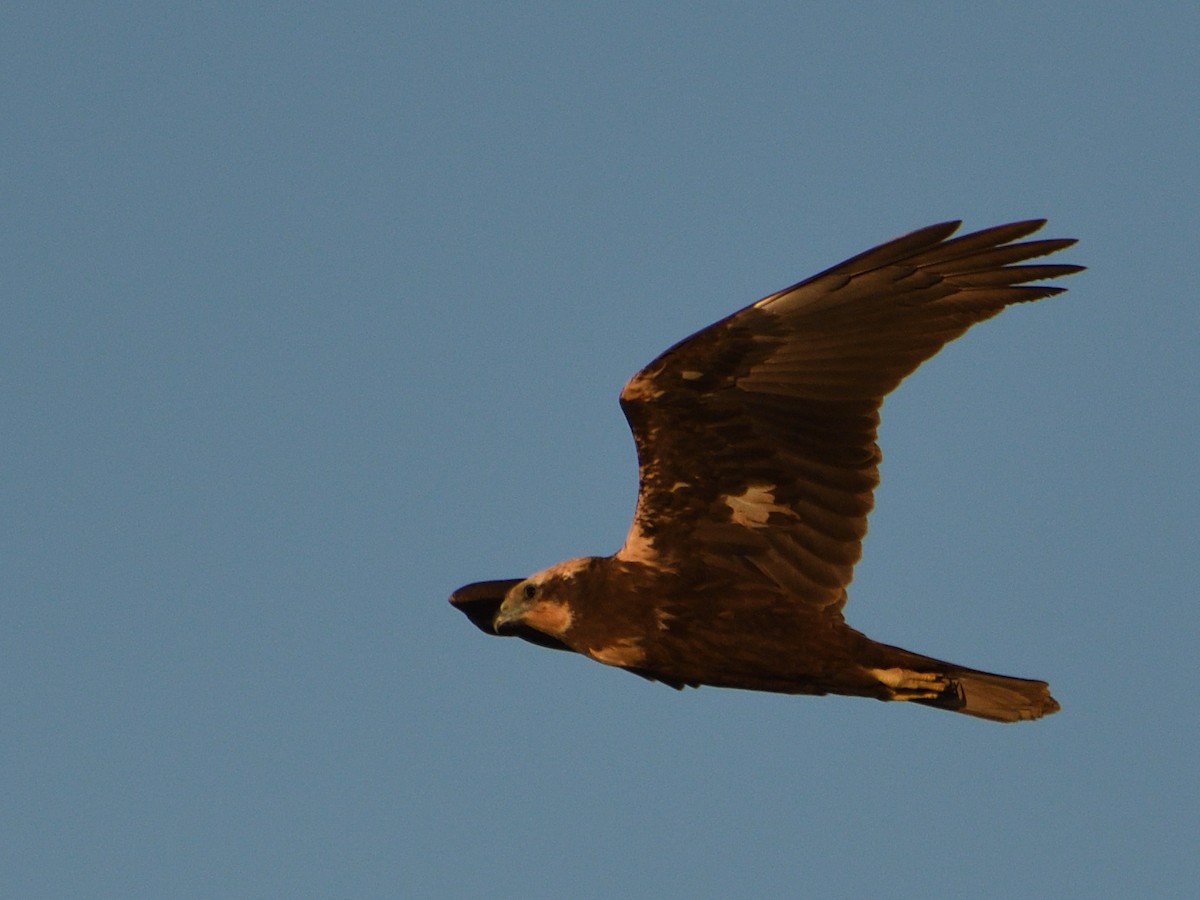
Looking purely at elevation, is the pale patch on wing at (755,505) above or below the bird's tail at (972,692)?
above

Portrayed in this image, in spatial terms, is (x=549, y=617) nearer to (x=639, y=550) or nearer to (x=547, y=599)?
(x=547, y=599)

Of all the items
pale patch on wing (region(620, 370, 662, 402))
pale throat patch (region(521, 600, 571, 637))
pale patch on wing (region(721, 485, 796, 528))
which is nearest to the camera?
pale patch on wing (region(620, 370, 662, 402))

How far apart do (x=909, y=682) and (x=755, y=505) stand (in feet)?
4.45

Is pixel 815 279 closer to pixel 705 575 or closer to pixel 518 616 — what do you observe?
pixel 705 575

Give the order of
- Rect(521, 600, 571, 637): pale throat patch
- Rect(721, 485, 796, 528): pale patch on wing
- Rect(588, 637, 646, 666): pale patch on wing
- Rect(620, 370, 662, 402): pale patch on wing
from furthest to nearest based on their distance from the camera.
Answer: Rect(521, 600, 571, 637): pale throat patch < Rect(721, 485, 796, 528): pale patch on wing < Rect(588, 637, 646, 666): pale patch on wing < Rect(620, 370, 662, 402): pale patch on wing

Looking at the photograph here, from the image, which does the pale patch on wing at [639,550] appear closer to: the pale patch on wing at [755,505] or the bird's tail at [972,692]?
the pale patch on wing at [755,505]

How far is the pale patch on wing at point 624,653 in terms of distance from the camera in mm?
12383

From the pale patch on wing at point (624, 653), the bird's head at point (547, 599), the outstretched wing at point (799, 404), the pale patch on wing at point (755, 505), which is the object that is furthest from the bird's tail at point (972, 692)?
the bird's head at point (547, 599)

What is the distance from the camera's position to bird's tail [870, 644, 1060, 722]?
12188mm

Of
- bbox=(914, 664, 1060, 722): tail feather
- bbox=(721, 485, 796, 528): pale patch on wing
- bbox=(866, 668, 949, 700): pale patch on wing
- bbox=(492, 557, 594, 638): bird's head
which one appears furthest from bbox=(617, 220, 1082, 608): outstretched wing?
bbox=(914, 664, 1060, 722): tail feather

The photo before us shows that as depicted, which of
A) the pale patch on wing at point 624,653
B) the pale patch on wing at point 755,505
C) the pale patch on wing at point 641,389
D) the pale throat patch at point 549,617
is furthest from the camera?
the pale throat patch at point 549,617

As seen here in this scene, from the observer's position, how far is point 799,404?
1239cm

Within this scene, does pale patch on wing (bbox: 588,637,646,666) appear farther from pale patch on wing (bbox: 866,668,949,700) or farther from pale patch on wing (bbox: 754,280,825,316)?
pale patch on wing (bbox: 754,280,825,316)

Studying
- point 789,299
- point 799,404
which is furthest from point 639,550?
point 789,299
